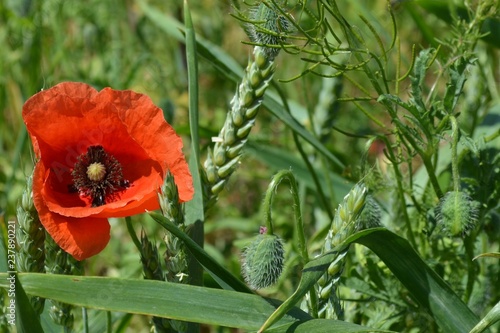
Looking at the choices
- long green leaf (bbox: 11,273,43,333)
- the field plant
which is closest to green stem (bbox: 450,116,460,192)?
the field plant

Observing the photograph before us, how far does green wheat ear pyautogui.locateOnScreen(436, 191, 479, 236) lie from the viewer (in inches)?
56.1

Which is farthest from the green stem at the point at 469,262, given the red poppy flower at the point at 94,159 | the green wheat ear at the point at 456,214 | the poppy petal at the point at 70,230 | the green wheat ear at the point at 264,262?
the poppy petal at the point at 70,230

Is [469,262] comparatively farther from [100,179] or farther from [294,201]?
[100,179]

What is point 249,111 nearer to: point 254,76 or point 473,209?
point 254,76

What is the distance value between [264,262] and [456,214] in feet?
1.15

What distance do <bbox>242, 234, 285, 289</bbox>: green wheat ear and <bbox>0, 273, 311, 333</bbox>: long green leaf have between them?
48mm

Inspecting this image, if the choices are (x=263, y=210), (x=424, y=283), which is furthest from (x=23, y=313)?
(x=424, y=283)

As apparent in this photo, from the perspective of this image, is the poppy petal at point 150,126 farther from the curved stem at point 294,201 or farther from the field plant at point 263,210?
the curved stem at point 294,201

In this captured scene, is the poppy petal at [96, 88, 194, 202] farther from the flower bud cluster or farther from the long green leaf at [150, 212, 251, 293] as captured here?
the flower bud cluster

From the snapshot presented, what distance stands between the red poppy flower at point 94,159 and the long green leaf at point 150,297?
0.11 m

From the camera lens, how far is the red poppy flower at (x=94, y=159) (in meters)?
1.35

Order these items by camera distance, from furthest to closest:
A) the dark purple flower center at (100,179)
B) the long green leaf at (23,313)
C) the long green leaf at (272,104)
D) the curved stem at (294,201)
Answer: the long green leaf at (272,104) → the dark purple flower center at (100,179) → the curved stem at (294,201) → the long green leaf at (23,313)

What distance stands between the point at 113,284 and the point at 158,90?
234cm

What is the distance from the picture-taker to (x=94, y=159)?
1570 millimetres
